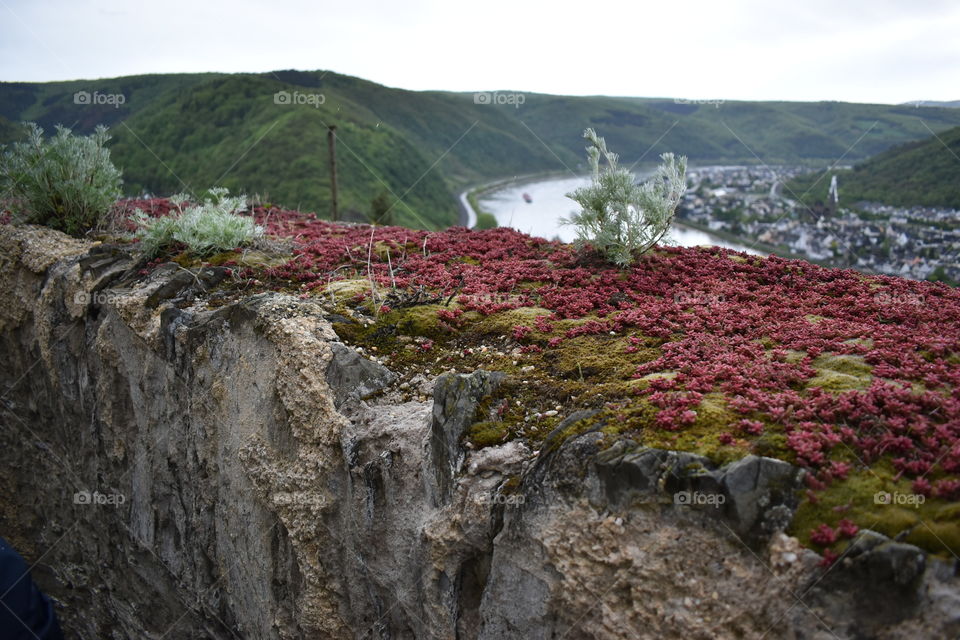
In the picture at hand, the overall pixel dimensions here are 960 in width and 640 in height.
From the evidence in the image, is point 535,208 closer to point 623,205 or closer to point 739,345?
point 623,205

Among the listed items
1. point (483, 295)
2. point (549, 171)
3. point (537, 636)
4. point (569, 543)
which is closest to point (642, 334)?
point (483, 295)

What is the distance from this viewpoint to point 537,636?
503 centimetres

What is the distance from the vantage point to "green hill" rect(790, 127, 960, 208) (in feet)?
66.8

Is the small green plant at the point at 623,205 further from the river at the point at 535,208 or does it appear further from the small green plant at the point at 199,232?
the river at the point at 535,208

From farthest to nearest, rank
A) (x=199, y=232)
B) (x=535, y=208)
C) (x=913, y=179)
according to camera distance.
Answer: (x=535, y=208)
(x=913, y=179)
(x=199, y=232)

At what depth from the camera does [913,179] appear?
2325 cm

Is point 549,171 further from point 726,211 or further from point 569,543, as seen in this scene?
point 569,543

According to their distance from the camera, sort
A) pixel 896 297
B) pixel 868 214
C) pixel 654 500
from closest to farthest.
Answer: pixel 654 500, pixel 896 297, pixel 868 214

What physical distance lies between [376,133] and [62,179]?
80.9 metres

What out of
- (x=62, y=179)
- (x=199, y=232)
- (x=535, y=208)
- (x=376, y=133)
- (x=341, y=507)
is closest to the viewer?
(x=341, y=507)

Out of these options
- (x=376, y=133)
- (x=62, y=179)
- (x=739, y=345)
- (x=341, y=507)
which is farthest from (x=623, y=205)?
(x=376, y=133)

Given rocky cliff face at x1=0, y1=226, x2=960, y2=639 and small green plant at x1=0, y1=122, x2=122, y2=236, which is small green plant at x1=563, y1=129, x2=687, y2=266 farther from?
small green plant at x1=0, y1=122, x2=122, y2=236

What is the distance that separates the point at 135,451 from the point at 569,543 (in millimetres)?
8595

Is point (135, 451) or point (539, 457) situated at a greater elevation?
point (539, 457)
